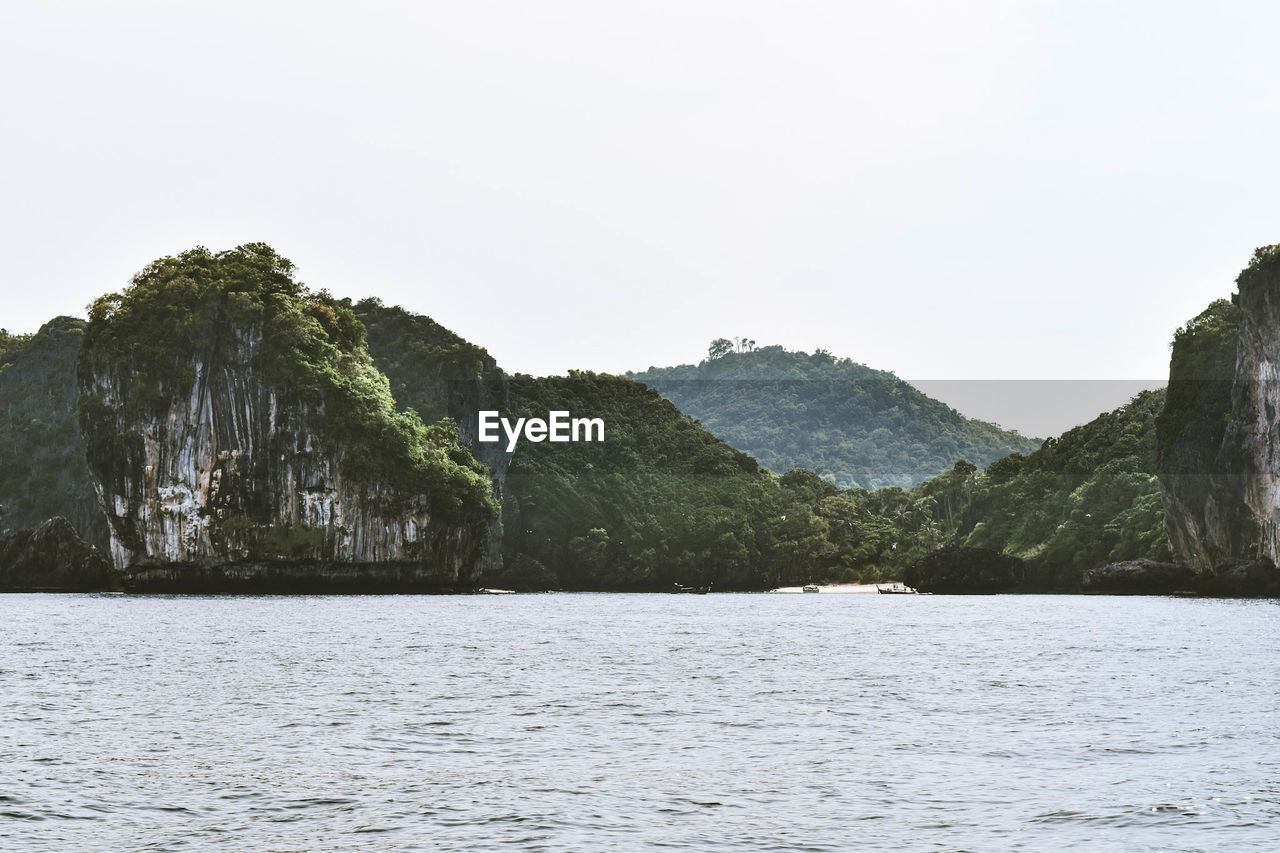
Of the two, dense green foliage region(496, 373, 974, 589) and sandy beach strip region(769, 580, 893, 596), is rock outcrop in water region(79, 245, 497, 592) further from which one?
sandy beach strip region(769, 580, 893, 596)

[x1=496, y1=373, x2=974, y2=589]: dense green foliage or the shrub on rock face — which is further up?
[x1=496, y1=373, x2=974, y2=589]: dense green foliage

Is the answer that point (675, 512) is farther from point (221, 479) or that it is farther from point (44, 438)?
point (221, 479)

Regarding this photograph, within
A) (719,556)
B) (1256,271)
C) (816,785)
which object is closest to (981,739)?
(816,785)

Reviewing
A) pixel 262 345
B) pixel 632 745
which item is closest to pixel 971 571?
pixel 262 345

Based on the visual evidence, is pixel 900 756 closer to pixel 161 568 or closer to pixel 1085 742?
pixel 1085 742

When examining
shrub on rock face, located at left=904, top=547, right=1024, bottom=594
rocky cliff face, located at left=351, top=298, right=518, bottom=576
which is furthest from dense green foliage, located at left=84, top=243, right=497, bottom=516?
shrub on rock face, located at left=904, top=547, right=1024, bottom=594

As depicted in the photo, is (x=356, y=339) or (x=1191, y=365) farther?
Result: (x=356, y=339)

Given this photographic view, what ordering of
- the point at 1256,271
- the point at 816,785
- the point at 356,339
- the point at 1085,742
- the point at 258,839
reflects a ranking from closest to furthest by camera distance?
the point at 258,839 → the point at 816,785 → the point at 1085,742 → the point at 1256,271 → the point at 356,339
